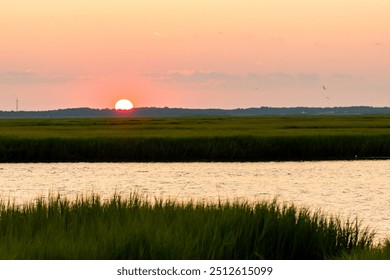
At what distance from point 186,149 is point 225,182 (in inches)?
590

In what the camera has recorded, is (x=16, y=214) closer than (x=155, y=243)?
No

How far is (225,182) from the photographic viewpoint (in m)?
38.4

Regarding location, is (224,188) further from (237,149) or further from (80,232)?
(80,232)

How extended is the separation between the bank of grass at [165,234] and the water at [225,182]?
895 centimetres

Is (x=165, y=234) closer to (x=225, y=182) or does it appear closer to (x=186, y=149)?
(x=225, y=182)

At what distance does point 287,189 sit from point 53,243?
23.4 meters

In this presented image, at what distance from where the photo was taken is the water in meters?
30.7

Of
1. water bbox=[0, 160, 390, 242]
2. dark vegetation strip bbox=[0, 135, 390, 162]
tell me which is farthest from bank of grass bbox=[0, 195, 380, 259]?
dark vegetation strip bbox=[0, 135, 390, 162]

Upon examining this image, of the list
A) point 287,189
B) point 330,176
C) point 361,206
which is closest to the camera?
point 361,206

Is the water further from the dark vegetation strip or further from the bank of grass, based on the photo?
the bank of grass

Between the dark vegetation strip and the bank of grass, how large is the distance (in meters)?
35.5

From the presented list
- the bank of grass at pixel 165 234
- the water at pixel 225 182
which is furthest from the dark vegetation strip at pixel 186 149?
the bank of grass at pixel 165 234

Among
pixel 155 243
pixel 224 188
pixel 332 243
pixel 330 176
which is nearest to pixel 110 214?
pixel 155 243

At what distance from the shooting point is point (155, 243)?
13.2 metres
